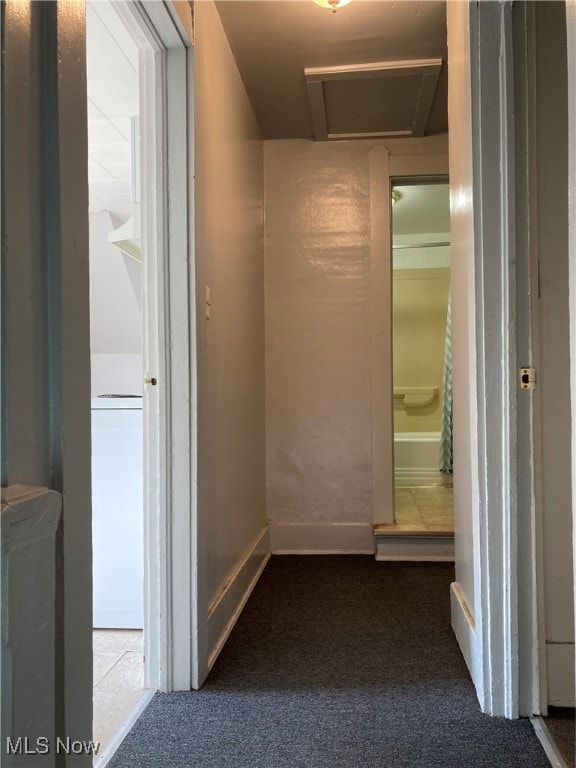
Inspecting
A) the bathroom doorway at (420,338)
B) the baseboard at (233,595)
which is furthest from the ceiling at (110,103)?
the bathroom doorway at (420,338)

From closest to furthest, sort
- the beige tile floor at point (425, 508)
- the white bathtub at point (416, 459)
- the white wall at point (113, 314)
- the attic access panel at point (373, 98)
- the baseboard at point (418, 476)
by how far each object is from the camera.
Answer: the attic access panel at point (373, 98)
the beige tile floor at point (425, 508)
the white wall at point (113, 314)
the baseboard at point (418, 476)
the white bathtub at point (416, 459)

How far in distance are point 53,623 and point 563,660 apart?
1.39 meters

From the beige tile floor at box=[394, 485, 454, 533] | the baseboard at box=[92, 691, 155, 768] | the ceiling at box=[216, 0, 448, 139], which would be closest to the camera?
the baseboard at box=[92, 691, 155, 768]

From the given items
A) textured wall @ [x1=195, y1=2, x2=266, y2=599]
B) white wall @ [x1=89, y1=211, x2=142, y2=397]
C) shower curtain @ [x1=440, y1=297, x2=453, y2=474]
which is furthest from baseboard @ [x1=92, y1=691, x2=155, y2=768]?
shower curtain @ [x1=440, y1=297, x2=453, y2=474]

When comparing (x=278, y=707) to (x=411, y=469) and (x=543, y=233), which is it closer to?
(x=543, y=233)

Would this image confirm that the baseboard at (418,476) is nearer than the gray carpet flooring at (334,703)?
No

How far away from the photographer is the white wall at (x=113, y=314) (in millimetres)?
2967

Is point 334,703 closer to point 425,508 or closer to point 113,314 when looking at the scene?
point 425,508

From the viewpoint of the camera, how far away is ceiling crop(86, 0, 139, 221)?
5.98 ft

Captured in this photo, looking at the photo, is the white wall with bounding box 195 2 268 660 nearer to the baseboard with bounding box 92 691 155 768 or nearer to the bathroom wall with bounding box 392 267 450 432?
the baseboard with bounding box 92 691 155 768

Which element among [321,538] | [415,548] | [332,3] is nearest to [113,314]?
[321,538]

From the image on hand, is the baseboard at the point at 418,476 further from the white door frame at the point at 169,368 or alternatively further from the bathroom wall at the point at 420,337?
the white door frame at the point at 169,368

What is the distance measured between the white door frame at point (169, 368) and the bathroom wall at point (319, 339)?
4.77 feet

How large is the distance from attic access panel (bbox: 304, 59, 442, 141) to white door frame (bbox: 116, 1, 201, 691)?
3.46 feet
